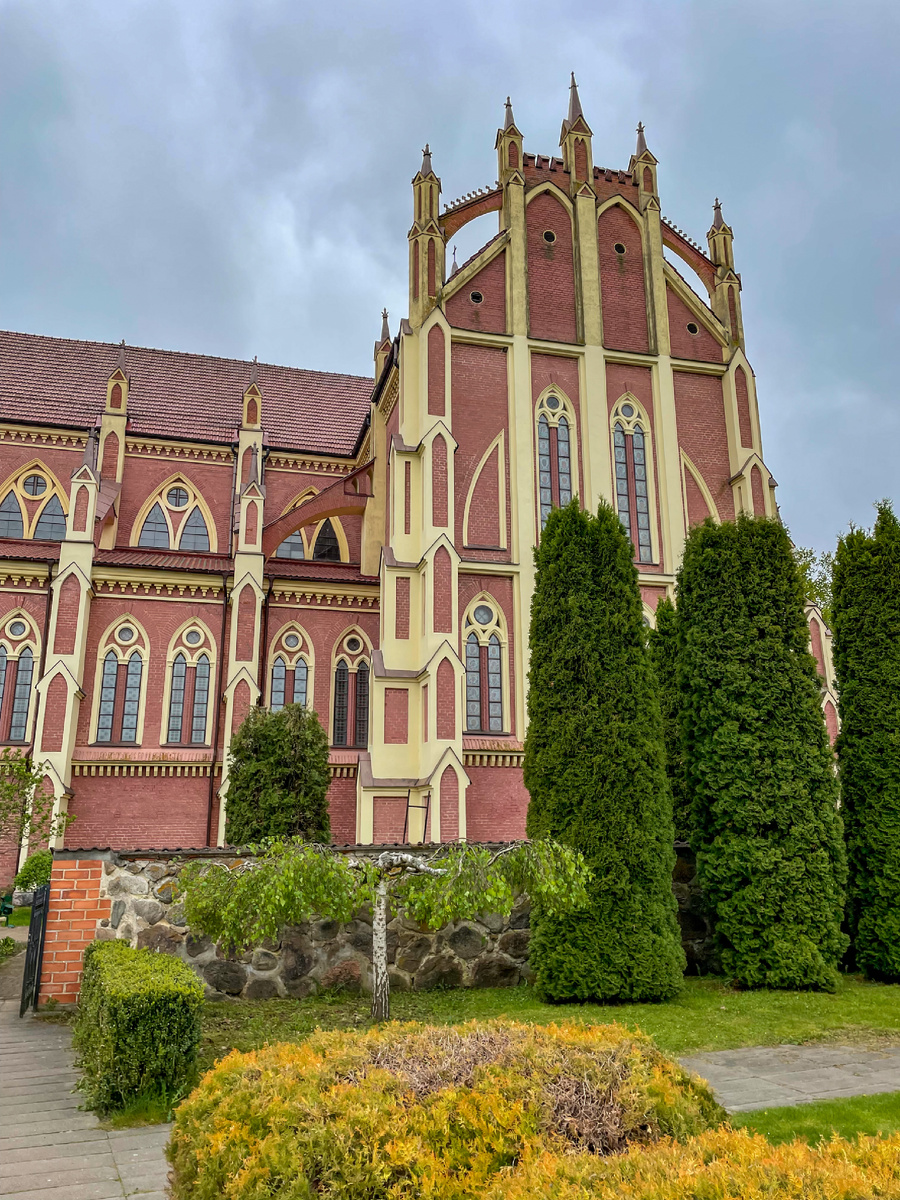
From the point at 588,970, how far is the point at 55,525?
23.7m

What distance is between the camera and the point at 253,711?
19.4m

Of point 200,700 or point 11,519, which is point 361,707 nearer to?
point 200,700

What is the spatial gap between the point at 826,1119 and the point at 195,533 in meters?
26.7

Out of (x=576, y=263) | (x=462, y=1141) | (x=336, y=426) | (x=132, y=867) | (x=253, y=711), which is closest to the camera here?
(x=462, y=1141)

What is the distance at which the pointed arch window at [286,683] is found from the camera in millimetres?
25125

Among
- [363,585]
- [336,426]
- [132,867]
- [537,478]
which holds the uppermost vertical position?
[336,426]

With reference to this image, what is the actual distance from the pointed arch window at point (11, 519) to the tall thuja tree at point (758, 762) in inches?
880

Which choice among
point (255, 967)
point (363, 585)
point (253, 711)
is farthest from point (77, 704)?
point (255, 967)

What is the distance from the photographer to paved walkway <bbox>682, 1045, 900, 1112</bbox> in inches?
258

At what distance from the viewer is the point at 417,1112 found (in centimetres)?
366

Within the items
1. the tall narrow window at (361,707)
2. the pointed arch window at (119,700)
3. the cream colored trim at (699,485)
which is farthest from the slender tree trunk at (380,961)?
the cream colored trim at (699,485)

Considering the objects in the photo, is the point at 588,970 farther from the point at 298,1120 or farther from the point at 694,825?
the point at 298,1120

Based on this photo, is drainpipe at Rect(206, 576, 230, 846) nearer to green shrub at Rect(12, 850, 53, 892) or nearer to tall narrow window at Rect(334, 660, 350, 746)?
tall narrow window at Rect(334, 660, 350, 746)

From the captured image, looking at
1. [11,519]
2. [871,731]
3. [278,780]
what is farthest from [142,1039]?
[11,519]
